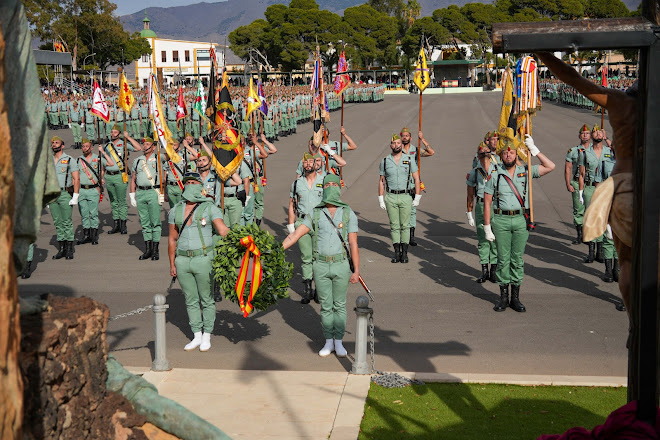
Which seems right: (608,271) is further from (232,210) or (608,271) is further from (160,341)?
(160,341)

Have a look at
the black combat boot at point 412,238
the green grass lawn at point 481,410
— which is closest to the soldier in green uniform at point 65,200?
the black combat boot at point 412,238

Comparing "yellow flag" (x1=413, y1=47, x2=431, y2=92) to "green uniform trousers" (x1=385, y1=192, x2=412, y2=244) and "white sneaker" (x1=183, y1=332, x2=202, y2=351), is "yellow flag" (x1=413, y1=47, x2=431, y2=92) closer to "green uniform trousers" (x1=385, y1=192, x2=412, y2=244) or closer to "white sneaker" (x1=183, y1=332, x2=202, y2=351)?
"green uniform trousers" (x1=385, y1=192, x2=412, y2=244)

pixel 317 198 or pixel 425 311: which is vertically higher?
pixel 317 198

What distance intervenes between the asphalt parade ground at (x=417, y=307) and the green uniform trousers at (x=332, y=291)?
382mm

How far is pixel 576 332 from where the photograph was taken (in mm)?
9898

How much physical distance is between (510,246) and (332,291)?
2.91 meters

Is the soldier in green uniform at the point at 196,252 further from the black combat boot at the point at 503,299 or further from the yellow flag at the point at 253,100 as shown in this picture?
the yellow flag at the point at 253,100

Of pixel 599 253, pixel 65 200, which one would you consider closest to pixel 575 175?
pixel 599 253

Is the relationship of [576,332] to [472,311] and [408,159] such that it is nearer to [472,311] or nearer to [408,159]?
[472,311]

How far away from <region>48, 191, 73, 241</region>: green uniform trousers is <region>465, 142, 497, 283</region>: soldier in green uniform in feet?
23.0

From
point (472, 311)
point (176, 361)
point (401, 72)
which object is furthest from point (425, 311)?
point (401, 72)

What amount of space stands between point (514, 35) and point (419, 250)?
11.9 m

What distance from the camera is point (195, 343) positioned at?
377 inches

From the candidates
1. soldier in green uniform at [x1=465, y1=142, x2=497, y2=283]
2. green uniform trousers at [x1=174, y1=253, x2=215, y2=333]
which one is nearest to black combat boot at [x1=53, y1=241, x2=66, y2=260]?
green uniform trousers at [x1=174, y1=253, x2=215, y2=333]
